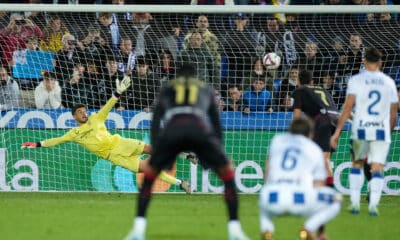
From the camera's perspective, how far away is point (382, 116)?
13.3 metres

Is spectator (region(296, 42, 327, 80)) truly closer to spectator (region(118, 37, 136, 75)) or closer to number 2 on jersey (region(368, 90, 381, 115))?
spectator (region(118, 37, 136, 75))

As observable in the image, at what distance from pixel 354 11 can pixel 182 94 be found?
6.57 m

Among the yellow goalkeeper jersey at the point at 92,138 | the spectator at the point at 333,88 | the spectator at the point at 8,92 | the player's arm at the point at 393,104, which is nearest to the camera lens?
the player's arm at the point at 393,104

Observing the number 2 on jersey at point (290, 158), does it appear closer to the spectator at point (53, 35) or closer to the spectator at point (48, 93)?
the spectator at point (48, 93)

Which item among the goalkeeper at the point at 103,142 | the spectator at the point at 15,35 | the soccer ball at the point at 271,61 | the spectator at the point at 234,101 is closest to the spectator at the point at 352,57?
the soccer ball at the point at 271,61

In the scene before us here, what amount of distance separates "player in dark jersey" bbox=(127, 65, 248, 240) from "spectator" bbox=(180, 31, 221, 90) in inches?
288

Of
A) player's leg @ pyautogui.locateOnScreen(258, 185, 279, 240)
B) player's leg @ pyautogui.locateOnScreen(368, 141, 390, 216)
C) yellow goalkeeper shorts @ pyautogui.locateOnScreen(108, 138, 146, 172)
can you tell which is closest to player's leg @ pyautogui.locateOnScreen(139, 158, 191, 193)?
yellow goalkeeper shorts @ pyautogui.locateOnScreen(108, 138, 146, 172)

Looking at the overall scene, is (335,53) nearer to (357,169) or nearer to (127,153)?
(127,153)

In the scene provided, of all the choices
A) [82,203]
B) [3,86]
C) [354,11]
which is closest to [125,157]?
[82,203]

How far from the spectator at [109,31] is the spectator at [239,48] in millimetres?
1848

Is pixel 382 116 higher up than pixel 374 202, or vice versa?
pixel 382 116

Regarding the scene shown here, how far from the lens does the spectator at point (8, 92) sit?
57.7 feet

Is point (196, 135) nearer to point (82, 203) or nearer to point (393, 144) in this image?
point (82, 203)

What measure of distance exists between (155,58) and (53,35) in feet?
5.86
